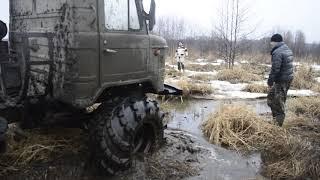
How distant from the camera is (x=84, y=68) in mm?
4531

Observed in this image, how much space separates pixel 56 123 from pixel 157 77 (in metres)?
1.62

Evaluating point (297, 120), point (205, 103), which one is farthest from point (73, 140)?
point (205, 103)

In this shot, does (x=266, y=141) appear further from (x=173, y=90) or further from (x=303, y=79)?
(x=303, y=79)

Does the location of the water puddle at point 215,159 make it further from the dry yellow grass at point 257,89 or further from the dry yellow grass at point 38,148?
the dry yellow grass at point 257,89

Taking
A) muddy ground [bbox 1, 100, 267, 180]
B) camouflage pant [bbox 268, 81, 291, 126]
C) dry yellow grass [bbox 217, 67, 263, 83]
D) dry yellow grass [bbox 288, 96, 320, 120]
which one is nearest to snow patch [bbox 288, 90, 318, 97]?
dry yellow grass [bbox 288, 96, 320, 120]

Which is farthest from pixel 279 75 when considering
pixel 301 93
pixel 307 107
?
pixel 301 93

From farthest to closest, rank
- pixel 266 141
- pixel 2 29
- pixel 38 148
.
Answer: pixel 266 141 → pixel 38 148 → pixel 2 29

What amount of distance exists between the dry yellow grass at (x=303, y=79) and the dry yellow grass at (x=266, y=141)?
785 centimetres

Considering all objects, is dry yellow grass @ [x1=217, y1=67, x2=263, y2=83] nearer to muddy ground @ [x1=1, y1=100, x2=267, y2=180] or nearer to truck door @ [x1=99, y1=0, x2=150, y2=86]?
muddy ground @ [x1=1, y1=100, x2=267, y2=180]

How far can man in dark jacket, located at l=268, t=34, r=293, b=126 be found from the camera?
300 inches

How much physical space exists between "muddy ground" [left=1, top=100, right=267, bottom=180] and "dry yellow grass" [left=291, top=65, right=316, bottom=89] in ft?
29.0

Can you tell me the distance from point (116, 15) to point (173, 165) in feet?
7.39

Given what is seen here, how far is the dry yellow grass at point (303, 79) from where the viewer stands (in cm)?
1514

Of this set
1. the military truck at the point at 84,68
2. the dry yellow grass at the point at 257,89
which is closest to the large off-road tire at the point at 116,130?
the military truck at the point at 84,68
